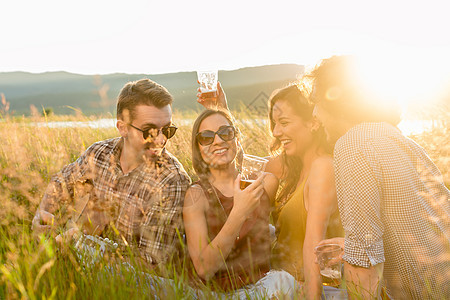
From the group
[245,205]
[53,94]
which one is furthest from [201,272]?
[53,94]

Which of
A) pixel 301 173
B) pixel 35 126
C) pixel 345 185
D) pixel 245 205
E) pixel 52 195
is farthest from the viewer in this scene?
pixel 35 126

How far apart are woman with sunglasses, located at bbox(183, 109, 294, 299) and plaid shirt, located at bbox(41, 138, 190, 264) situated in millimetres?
149

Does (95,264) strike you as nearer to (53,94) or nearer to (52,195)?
(52,195)

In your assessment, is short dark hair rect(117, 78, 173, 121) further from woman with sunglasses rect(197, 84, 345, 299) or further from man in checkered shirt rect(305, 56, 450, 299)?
man in checkered shirt rect(305, 56, 450, 299)

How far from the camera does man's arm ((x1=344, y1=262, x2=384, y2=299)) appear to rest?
180 cm

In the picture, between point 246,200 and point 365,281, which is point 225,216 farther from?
point 365,281

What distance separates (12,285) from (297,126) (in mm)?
2008

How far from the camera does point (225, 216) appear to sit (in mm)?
2715

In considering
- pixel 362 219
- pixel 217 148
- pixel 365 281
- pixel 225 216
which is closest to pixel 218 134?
pixel 217 148

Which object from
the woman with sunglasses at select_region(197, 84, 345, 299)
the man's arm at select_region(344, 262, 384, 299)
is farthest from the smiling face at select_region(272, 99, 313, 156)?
the man's arm at select_region(344, 262, 384, 299)

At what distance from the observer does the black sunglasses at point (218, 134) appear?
287 cm

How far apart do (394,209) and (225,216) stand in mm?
1167

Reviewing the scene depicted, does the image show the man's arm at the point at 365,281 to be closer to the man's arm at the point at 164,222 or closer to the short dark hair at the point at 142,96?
the man's arm at the point at 164,222

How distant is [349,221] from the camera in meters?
1.87
